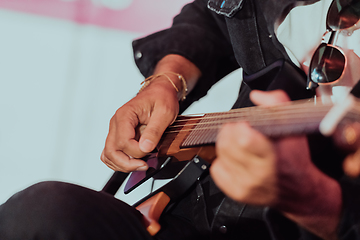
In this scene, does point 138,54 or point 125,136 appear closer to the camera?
point 125,136

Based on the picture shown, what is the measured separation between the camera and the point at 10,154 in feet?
4.25

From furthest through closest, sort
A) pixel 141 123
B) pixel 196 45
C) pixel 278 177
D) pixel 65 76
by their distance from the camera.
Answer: pixel 65 76, pixel 196 45, pixel 141 123, pixel 278 177

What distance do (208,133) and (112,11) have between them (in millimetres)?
1392

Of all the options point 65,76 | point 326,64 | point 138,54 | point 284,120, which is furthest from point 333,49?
point 65,76

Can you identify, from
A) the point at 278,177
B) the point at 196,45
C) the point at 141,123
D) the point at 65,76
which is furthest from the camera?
the point at 65,76

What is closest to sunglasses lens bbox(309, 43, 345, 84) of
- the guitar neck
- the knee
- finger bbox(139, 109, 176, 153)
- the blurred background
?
the guitar neck

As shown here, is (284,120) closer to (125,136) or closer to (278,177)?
(278,177)

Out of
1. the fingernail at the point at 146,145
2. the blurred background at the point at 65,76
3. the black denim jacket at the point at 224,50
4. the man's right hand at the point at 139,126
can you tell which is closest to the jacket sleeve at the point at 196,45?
the black denim jacket at the point at 224,50

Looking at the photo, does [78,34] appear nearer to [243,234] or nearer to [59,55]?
[59,55]

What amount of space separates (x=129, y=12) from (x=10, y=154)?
93 centimetres

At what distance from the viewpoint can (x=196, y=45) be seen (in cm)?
66

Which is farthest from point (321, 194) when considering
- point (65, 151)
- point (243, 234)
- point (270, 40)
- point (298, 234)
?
point (65, 151)

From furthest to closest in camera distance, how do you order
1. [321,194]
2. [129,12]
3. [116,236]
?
1. [129,12]
2. [116,236]
3. [321,194]

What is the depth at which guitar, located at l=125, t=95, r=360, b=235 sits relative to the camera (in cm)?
24
